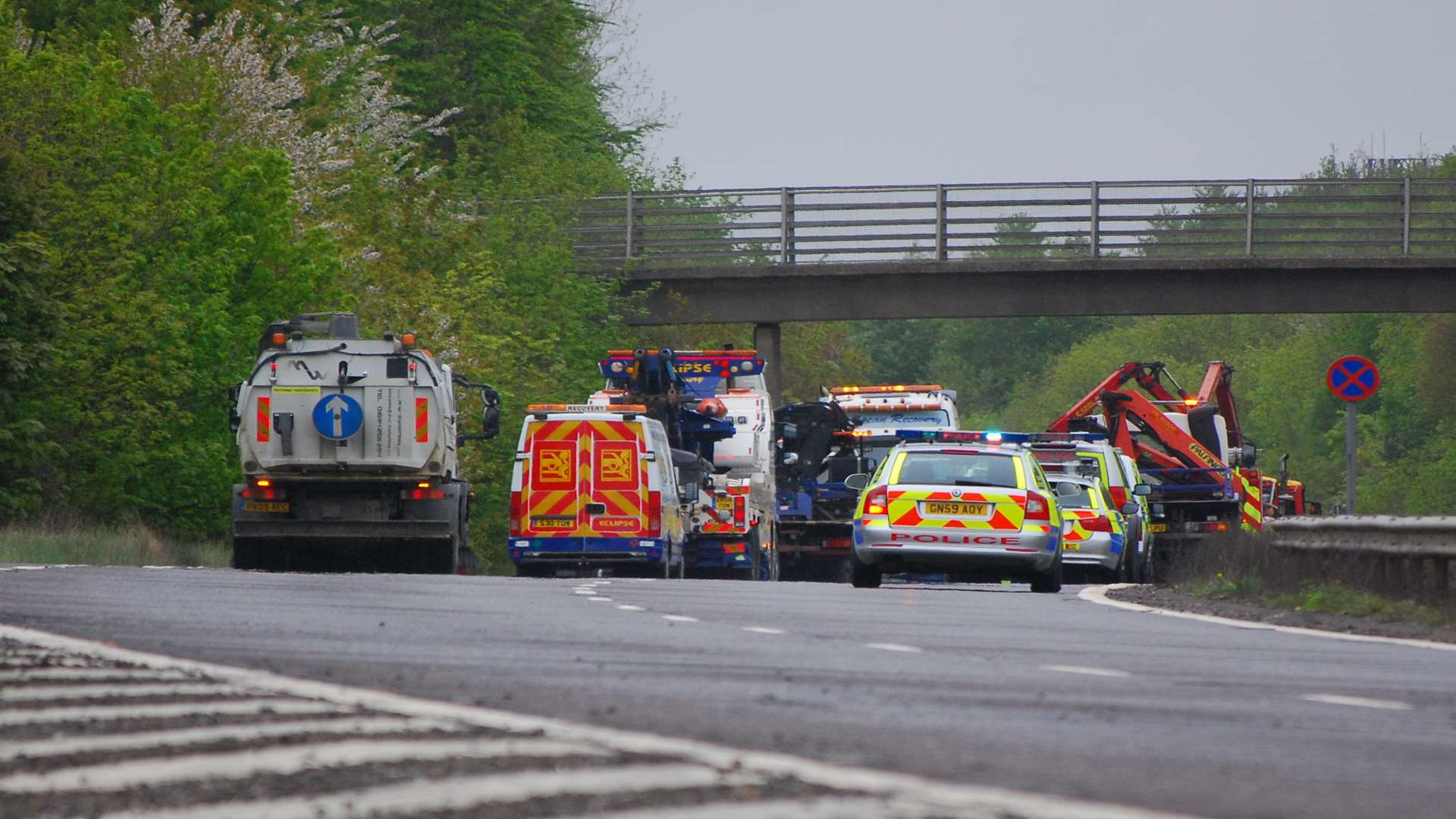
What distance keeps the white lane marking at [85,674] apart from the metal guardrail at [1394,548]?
9547 millimetres

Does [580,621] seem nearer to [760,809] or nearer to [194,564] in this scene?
[760,809]

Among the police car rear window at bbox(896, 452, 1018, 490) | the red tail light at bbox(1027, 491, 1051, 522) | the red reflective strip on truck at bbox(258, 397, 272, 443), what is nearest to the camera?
the red tail light at bbox(1027, 491, 1051, 522)

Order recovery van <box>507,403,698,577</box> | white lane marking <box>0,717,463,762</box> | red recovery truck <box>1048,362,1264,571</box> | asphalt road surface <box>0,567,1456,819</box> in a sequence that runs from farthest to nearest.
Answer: red recovery truck <box>1048,362,1264,571</box>
recovery van <box>507,403,698,577</box>
asphalt road surface <box>0,567,1456,819</box>
white lane marking <box>0,717,463,762</box>

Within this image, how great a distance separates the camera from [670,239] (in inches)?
1971

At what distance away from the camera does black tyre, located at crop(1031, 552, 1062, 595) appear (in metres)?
23.6

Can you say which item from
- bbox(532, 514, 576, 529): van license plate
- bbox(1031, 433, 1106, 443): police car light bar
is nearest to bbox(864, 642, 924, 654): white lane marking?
bbox(532, 514, 576, 529): van license plate

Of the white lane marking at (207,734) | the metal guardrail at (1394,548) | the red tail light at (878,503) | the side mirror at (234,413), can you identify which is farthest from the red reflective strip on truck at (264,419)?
the white lane marking at (207,734)

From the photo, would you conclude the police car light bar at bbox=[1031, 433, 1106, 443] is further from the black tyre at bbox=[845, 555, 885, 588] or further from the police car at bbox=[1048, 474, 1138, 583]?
the black tyre at bbox=[845, 555, 885, 588]

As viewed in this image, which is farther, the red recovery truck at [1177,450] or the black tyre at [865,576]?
the red recovery truck at [1177,450]

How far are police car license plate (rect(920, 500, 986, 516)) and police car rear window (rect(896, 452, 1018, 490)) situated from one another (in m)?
0.29

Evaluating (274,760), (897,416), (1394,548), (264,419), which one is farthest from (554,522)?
(274,760)

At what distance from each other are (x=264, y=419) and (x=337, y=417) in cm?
87

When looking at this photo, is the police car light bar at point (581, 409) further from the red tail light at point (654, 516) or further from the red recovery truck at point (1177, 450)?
the red recovery truck at point (1177, 450)

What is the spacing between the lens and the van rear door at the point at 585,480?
30.8m
